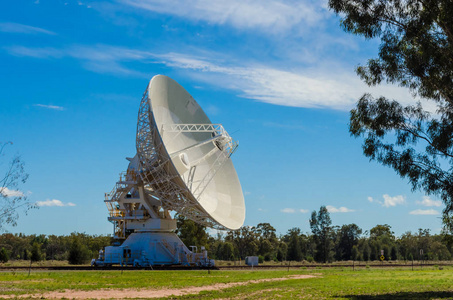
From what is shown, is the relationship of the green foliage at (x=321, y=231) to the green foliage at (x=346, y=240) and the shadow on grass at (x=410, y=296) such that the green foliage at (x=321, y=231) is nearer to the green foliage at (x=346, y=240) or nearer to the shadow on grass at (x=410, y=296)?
the green foliage at (x=346, y=240)

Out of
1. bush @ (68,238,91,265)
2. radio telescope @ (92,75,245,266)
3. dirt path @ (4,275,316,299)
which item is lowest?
dirt path @ (4,275,316,299)

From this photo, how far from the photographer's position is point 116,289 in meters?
22.8

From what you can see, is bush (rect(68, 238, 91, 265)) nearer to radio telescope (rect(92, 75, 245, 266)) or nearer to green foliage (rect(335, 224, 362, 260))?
radio telescope (rect(92, 75, 245, 266))

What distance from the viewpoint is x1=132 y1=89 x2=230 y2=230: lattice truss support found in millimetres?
35312

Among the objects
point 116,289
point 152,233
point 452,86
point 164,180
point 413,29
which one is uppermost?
point 413,29

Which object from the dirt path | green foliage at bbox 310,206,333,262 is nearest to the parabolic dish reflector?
the dirt path

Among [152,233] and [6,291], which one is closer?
[6,291]

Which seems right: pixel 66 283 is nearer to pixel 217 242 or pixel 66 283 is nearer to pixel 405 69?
pixel 405 69

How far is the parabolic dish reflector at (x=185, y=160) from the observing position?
118ft

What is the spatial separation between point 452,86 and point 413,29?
3.09 m

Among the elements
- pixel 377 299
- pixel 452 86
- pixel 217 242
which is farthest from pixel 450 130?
pixel 217 242

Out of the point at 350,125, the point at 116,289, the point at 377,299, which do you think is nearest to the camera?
the point at 377,299

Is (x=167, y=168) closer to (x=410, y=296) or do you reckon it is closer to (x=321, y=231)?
(x=410, y=296)

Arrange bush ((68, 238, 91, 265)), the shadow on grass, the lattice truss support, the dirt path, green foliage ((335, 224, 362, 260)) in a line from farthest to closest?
green foliage ((335, 224, 362, 260)) < bush ((68, 238, 91, 265)) < the lattice truss support < the dirt path < the shadow on grass
